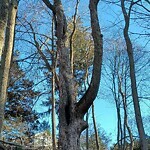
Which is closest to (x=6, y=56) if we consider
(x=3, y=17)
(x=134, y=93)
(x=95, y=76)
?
(x=3, y=17)

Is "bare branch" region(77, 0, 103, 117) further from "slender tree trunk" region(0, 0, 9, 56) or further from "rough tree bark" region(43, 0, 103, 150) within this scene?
"slender tree trunk" region(0, 0, 9, 56)

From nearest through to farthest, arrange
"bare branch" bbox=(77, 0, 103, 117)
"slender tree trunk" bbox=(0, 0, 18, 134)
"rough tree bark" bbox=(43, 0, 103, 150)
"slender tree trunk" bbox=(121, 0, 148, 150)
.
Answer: "rough tree bark" bbox=(43, 0, 103, 150) < "bare branch" bbox=(77, 0, 103, 117) < "slender tree trunk" bbox=(0, 0, 18, 134) < "slender tree trunk" bbox=(121, 0, 148, 150)

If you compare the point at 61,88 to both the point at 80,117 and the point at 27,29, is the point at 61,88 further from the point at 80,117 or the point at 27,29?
the point at 27,29

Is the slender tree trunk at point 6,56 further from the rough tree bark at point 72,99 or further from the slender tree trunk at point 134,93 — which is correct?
the slender tree trunk at point 134,93

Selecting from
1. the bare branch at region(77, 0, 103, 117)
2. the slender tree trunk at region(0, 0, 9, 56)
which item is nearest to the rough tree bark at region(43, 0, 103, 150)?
the bare branch at region(77, 0, 103, 117)

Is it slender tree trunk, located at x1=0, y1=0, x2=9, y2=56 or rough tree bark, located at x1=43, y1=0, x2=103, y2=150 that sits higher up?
slender tree trunk, located at x1=0, y1=0, x2=9, y2=56

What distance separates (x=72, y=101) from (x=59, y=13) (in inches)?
89.8

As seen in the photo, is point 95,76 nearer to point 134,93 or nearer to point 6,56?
point 6,56

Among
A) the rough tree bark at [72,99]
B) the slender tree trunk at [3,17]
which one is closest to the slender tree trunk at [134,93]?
the rough tree bark at [72,99]

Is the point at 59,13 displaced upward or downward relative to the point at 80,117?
upward

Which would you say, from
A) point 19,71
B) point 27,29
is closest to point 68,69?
point 19,71

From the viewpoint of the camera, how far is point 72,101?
5945 millimetres

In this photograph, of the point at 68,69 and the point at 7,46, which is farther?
the point at 7,46

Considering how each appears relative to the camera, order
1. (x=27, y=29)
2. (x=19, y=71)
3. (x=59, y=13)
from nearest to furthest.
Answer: (x=59, y=13) < (x=19, y=71) < (x=27, y=29)
